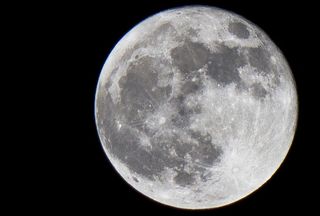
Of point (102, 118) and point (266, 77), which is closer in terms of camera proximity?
point (266, 77)

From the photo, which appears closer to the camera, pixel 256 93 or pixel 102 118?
pixel 256 93

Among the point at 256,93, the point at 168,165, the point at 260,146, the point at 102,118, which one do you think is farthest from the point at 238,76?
the point at 102,118

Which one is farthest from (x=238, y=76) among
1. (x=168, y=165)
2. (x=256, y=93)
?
(x=168, y=165)

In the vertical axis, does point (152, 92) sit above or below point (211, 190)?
above

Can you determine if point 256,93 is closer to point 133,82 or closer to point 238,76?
point 238,76

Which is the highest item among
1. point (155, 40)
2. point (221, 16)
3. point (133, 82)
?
point (221, 16)

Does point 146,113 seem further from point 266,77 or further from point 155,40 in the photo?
point 266,77
